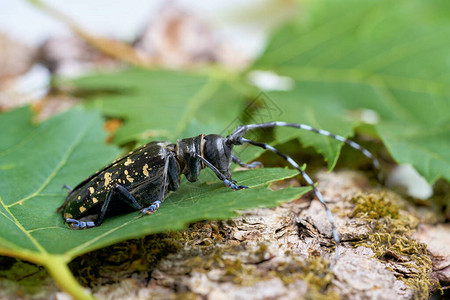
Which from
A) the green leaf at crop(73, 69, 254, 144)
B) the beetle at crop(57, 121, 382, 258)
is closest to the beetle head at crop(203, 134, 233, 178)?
the beetle at crop(57, 121, 382, 258)

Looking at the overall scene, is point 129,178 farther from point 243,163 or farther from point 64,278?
point 64,278

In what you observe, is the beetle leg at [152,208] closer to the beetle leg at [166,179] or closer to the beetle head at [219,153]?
the beetle leg at [166,179]

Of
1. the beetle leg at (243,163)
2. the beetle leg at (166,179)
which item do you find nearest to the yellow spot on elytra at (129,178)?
the beetle leg at (166,179)

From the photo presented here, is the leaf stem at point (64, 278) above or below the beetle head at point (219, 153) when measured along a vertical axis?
below

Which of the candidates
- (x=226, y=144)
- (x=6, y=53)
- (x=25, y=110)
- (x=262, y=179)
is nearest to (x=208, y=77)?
(x=25, y=110)

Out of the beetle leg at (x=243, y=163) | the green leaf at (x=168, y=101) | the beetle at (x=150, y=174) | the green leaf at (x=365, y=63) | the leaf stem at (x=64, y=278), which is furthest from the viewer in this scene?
the green leaf at (x=365, y=63)

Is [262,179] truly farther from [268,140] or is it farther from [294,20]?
[294,20]

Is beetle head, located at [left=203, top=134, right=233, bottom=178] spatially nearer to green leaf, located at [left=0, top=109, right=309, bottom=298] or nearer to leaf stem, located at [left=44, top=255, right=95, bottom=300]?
green leaf, located at [left=0, top=109, right=309, bottom=298]
